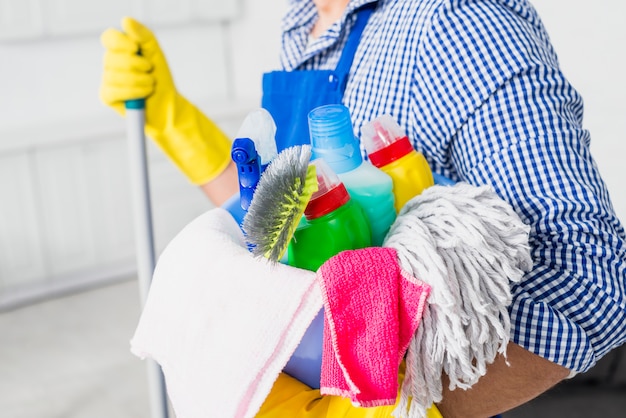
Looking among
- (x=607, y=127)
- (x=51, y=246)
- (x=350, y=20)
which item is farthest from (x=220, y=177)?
(x=51, y=246)

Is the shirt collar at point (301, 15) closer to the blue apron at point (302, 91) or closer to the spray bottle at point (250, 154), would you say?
the blue apron at point (302, 91)

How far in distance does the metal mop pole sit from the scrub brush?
43 cm

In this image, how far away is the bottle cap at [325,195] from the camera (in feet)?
1.68

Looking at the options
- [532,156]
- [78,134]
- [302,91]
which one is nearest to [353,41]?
[302,91]

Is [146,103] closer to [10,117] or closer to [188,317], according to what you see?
[188,317]

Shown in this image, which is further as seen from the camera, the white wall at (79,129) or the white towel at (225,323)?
the white wall at (79,129)

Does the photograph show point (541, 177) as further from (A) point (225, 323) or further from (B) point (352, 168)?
(A) point (225, 323)

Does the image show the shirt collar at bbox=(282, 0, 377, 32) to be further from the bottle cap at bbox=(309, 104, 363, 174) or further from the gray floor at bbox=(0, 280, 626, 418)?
the gray floor at bbox=(0, 280, 626, 418)

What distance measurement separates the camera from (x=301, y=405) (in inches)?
23.2

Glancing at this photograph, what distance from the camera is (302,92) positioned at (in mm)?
832

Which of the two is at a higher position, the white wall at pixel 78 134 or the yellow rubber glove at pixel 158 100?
the yellow rubber glove at pixel 158 100

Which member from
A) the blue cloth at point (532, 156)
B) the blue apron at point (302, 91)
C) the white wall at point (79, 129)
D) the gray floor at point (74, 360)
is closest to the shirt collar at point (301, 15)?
the blue apron at point (302, 91)

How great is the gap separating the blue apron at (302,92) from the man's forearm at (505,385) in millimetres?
320

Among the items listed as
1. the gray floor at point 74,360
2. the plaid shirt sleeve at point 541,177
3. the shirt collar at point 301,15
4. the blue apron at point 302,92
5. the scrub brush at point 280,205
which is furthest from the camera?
the gray floor at point 74,360
